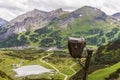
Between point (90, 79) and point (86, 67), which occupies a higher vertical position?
point (86, 67)

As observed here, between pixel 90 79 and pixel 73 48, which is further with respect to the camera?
pixel 90 79

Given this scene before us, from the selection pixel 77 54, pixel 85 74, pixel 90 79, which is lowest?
pixel 90 79

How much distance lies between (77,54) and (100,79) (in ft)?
386

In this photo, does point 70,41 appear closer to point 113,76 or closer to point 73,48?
point 73,48

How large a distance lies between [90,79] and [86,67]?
123 metres

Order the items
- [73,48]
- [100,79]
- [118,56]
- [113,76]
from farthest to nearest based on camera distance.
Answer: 1. [118,56]
2. [100,79]
3. [113,76]
4. [73,48]

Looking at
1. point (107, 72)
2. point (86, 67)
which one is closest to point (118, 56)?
point (107, 72)

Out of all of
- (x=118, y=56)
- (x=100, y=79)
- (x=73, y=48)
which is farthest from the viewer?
(x=118, y=56)

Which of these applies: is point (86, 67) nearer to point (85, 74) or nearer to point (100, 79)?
point (85, 74)

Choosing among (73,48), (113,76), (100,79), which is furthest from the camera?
(100,79)

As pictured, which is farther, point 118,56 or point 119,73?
point 118,56

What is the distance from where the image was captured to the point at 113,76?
116 meters

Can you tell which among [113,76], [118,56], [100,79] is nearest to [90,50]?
[113,76]

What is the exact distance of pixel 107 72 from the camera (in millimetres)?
130875
